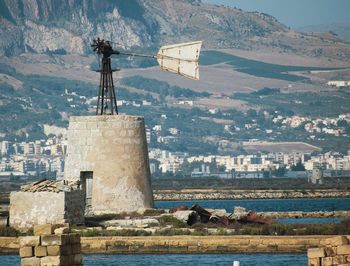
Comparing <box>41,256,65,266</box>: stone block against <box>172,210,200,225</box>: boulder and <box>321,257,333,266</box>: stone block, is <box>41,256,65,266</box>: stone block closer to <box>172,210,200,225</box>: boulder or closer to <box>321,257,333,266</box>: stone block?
<box>321,257,333,266</box>: stone block

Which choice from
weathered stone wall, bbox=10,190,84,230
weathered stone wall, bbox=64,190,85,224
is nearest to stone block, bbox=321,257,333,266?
weathered stone wall, bbox=10,190,84,230

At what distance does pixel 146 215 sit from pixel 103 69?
184 inches

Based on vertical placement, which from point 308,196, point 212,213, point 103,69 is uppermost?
point 103,69

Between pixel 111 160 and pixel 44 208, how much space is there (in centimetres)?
493

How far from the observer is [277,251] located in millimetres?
32219

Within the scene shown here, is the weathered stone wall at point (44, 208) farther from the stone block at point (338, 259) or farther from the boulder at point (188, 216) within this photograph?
the stone block at point (338, 259)

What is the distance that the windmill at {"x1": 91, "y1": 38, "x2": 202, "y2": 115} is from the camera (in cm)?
4266

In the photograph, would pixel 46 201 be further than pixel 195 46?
No

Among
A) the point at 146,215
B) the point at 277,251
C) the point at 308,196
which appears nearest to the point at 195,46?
the point at 146,215

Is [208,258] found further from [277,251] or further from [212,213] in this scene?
[212,213]

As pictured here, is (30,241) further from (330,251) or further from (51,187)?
(51,187)

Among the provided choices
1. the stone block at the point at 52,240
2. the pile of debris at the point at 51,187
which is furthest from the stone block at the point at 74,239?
the pile of debris at the point at 51,187

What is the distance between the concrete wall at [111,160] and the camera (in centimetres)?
4056

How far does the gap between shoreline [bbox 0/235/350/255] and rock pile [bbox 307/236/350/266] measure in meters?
12.1
